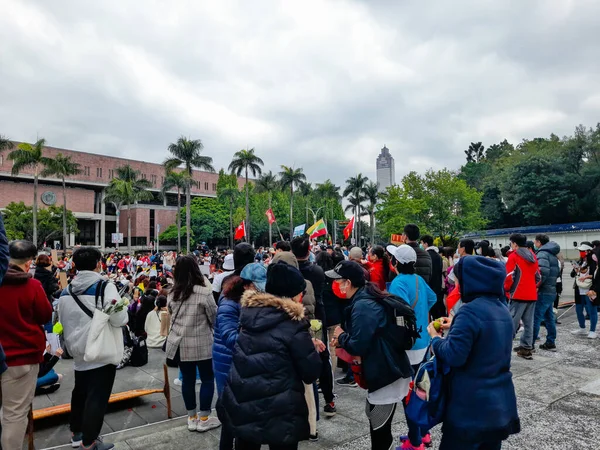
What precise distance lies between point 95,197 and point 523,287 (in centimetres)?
6583

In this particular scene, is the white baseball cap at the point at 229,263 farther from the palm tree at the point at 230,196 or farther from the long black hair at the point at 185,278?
the palm tree at the point at 230,196

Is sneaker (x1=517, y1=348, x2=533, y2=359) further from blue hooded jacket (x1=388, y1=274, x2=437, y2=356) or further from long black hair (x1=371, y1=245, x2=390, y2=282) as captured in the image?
blue hooded jacket (x1=388, y1=274, x2=437, y2=356)

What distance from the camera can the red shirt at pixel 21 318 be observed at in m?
3.01

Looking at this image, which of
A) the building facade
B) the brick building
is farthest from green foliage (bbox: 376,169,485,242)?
the building facade

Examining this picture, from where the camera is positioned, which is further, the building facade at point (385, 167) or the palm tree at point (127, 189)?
the building facade at point (385, 167)

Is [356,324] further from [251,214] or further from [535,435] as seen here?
[251,214]

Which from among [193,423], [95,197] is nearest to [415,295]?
[193,423]

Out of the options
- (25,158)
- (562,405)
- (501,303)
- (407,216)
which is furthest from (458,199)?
(25,158)

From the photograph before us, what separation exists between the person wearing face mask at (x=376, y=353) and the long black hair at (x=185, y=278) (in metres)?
1.68

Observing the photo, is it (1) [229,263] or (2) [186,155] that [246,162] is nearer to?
(2) [186,155]

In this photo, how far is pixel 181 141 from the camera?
140 ft

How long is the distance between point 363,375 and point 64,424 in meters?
3.44

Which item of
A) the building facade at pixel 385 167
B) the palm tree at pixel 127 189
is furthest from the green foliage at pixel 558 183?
the building facade at pixel 385 167

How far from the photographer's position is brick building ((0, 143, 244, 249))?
2023 inches
